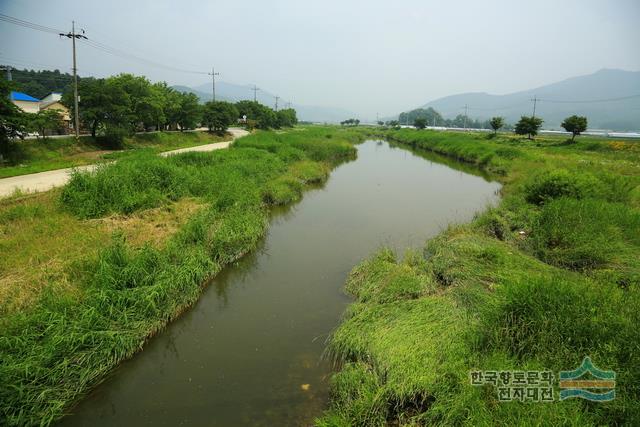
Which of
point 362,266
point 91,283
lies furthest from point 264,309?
point 91,283

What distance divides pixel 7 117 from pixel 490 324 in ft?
67.9

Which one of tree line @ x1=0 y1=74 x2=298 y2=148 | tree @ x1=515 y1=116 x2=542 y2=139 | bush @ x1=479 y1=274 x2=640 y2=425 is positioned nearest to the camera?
bush @ x1=479 y1=274 x2=640 y2=425

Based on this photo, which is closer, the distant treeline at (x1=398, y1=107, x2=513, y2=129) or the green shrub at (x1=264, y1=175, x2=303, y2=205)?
the green shrub at (x1=264, y1=175, x2=303, y2=205)

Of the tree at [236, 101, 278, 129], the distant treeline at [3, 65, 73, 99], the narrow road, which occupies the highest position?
the distant treeline at [3, 65, 73, 99]

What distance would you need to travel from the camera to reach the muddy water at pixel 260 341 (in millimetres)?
4945

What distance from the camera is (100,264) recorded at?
6.71m

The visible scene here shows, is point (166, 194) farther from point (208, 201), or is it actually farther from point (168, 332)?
point (168, 332)

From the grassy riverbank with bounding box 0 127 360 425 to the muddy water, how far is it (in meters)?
0.44

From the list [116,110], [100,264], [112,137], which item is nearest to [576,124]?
[116,110]

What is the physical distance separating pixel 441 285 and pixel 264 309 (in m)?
4.02

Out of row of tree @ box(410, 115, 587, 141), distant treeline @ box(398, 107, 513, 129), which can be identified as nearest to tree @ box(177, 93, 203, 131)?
row of tree @ box(410, 115, 587, 141)

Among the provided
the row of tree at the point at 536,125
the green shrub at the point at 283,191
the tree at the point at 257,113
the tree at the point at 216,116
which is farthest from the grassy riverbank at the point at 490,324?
the tree at the point at 257,113

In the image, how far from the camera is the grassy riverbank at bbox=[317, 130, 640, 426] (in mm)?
3994

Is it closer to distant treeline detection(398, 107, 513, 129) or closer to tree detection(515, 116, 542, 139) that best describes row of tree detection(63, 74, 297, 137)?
tree detection(515, 116, 542, 139)
